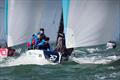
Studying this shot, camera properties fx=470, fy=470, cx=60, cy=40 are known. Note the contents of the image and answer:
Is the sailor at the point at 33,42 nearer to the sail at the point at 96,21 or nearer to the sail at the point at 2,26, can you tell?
the sail at the point at 96,21

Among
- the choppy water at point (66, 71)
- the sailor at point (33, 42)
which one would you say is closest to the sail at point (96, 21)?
the choppy water at point (66, 71)

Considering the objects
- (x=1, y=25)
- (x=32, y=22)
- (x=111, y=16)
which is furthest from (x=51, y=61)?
(x=1, y=25)

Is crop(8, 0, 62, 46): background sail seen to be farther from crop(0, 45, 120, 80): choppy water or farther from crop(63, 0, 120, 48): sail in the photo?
crop(63, 0, 120, 48): sail

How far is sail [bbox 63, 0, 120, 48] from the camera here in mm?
16469

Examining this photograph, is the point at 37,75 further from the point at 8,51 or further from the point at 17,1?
the point at 8,51

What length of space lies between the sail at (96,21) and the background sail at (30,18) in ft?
12.4

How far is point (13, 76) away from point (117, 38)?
12.9 ft

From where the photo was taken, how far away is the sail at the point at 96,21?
1647 cm

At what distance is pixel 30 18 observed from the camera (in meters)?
20.6

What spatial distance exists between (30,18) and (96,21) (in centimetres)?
477

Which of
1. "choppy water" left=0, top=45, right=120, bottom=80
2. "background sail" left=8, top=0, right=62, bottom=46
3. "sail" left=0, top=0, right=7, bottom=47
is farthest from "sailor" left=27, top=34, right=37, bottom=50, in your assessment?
"sail" left=0, top=0, right=7, bottom=47

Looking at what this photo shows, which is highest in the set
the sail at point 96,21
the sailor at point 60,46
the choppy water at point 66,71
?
the sail at point 96,21

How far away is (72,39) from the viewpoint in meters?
16.7

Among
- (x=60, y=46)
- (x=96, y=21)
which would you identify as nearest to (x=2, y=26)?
(x=60, y=46)
